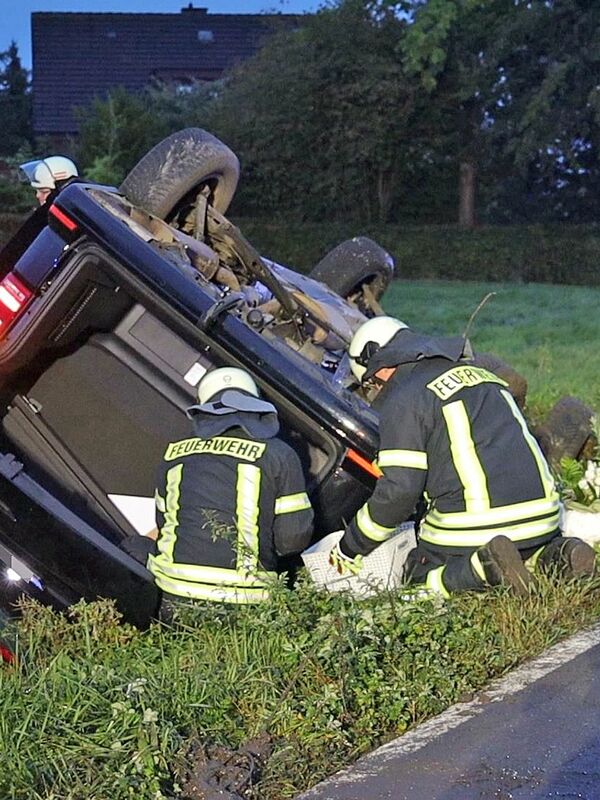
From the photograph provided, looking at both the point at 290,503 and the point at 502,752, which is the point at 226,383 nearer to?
the point at 290,503

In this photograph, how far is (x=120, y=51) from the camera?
42.0 meters

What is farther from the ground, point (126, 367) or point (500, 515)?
point (126, 367)

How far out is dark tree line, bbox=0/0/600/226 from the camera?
83.5 ft

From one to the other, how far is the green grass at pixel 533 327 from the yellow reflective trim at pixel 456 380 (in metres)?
3.56

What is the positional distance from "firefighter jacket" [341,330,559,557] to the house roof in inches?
1412

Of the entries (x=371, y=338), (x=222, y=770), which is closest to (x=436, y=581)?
(x=371, y=338)

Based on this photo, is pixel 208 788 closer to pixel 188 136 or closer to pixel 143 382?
pixel 143 382

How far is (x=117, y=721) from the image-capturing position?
312cm

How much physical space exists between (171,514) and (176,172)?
1971 millimetres

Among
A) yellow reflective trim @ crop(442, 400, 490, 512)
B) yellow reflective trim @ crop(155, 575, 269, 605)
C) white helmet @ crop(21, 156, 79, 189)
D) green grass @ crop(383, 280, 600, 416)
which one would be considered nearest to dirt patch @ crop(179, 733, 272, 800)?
yellow reflective trim @ crop(155, 575, 269, 605)

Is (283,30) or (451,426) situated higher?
(283,30)

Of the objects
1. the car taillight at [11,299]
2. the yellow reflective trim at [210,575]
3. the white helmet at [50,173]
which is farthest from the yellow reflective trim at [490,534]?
the white helmet at [50,173]

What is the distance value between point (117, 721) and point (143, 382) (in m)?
2.12

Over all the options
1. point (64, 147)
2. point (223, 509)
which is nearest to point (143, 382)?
point (223, 509)
